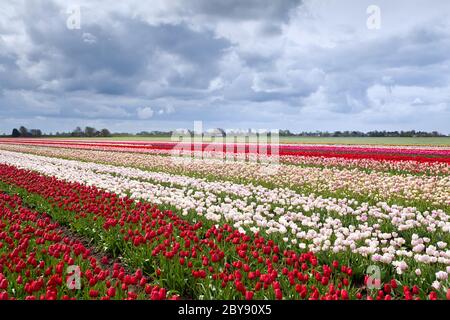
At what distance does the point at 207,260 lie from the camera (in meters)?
5.68

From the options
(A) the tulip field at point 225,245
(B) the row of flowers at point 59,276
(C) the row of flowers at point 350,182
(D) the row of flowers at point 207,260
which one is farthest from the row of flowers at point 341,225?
(B) the row of flowers at point 59,276

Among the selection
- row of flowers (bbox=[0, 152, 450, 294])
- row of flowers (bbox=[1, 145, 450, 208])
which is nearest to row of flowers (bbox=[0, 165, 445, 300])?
row of flowers (bbox=[0, 152, 450, 294])

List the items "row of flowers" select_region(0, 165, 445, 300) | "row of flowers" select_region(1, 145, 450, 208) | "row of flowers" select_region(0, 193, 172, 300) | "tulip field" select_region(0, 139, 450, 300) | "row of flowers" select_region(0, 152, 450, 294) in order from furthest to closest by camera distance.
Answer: "row of flowers" select_region(1, 145, 450, 208) < "row of flowers" select_region(0, 152, 450, 294) < "tulip field" select_region(0, 139, 450, 300) < "row of flowers" select_region(0, 165, 445, 300) < "row of flowers" select_region(0, 193, 172, 300)

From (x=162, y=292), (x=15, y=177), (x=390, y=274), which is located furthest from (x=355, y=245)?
(x=15, y=177)

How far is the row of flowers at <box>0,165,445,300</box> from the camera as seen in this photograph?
4723mm

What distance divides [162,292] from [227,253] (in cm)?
219

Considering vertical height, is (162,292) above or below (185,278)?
above

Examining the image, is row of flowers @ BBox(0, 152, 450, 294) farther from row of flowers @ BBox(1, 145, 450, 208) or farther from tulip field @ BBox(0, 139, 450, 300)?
row of flowers @ BBox(1, 145, 450, 208)

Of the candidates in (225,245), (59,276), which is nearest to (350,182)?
(225,245)

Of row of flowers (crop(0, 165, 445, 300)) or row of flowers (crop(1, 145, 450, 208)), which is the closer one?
row of flowers (crop(0, 165, 445, 300))

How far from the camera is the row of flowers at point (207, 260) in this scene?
186 inches

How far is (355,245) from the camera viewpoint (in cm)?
616

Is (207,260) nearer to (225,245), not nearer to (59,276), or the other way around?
(225,245)
